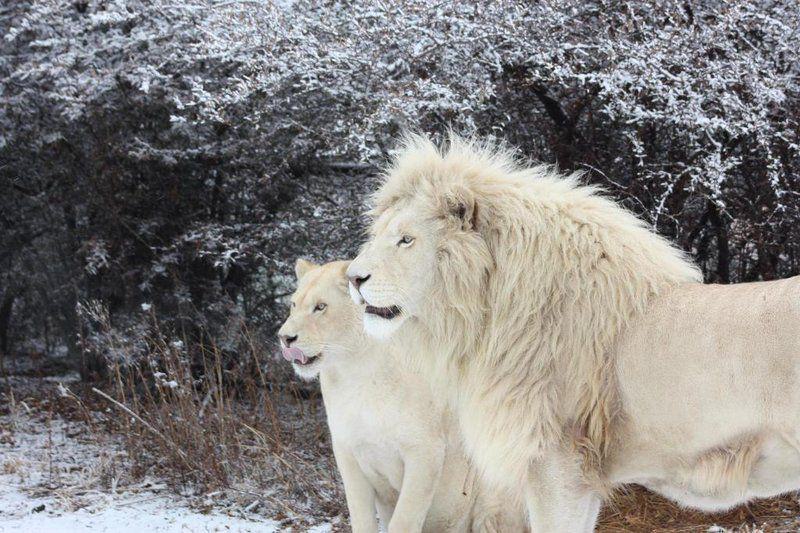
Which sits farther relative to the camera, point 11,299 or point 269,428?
point 11,299

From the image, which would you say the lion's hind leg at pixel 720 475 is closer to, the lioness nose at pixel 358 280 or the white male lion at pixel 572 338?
the white male lion at pixel 572 338

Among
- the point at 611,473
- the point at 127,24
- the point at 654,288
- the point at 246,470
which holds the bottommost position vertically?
the point at 246,470

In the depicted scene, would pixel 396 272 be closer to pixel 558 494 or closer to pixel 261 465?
pixel 558 494

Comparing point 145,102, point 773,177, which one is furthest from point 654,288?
point 145,102

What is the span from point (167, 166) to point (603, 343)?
674 cm

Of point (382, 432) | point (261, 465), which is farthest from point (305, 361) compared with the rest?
point (261, 465)

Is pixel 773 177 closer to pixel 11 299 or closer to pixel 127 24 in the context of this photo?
pixel 127 24

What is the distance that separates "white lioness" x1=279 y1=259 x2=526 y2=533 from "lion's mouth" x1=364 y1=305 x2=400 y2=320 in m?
0.90

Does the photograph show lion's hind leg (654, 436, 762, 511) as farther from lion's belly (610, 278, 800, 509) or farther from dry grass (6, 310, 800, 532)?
dry grass (6, 310, 800, 532)

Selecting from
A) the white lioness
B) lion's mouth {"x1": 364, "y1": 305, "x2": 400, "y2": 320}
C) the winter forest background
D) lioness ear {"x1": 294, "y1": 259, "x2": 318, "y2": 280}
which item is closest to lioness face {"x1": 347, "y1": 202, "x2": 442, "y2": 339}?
lion's mouth {"x1": 364, "y1": 305, "x2": 400, "y2": 320}

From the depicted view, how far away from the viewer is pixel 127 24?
844 centimetres

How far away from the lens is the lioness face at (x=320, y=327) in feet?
15.0

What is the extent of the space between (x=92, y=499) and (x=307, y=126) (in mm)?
3345

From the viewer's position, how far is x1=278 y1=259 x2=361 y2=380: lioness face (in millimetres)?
4586
